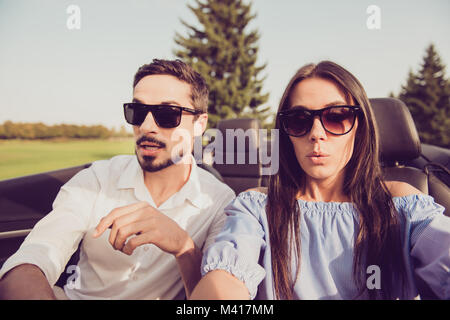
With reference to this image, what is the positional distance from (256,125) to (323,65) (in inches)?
86.6

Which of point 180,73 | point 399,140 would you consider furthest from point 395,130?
point 180,73

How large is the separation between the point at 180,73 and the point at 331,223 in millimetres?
1052

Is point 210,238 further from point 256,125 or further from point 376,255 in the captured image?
point 256,125

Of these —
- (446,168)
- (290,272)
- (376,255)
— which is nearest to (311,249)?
(290,272)

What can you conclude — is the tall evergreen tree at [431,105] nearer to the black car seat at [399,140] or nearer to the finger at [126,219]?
the black car seat at [399,140]

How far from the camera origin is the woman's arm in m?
0.81

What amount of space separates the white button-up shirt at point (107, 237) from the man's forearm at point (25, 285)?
0.06 metres

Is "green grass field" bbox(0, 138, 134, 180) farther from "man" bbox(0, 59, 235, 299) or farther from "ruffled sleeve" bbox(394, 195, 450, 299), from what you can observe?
"ruffled sleeve" bbox(394, 195, 450, 299)

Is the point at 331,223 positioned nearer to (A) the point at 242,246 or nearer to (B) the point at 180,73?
(A) the point at 242,246

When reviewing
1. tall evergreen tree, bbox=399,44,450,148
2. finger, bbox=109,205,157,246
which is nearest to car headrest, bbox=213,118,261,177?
finger, bbox=109,205,157,246

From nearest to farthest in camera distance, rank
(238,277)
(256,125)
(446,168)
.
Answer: (238,277) < (446,168) < (256,125)

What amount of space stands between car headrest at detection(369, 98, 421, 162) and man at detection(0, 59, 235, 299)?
3.52 ft
